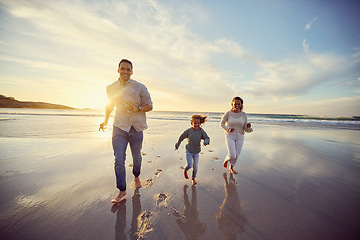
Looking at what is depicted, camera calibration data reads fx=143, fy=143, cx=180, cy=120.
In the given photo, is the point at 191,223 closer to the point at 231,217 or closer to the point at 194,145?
the point at 231,217

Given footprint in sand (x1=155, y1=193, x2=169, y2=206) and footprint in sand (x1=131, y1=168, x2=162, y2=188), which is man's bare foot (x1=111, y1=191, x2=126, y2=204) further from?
footprint in sand (x1=155, y1=193, x2=169, y2=206)

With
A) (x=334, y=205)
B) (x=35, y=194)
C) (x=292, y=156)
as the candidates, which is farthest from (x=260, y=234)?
(x=292, y=156)

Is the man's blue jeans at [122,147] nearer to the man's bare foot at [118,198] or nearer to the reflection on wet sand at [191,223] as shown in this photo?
the man's bare foot at [118,198]

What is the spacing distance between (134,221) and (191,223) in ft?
3.20

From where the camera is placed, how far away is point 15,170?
421 cm

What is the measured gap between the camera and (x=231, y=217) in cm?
260

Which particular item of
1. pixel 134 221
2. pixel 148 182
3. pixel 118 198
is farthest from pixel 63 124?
pixel 134 221

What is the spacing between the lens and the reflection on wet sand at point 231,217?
2.30 metres

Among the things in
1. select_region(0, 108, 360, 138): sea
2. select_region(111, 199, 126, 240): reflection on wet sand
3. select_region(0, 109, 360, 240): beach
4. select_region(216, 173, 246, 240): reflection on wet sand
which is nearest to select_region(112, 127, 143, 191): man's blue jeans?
select_region(111, 199, 126, 240): reflection on wet sand

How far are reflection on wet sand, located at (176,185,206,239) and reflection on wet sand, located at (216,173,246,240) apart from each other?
1.14ft

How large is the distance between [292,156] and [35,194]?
875 cm

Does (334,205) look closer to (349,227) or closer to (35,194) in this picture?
(349,227)

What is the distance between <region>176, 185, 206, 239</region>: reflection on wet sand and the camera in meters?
2.24

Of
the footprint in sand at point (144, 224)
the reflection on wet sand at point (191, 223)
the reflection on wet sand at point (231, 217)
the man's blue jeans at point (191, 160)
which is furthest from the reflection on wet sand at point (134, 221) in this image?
the man's blue jeans at point (191, 160)
